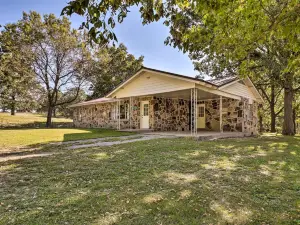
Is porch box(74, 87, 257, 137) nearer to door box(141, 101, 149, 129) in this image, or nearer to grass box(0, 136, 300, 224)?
door box(141, 101, 149, 129)

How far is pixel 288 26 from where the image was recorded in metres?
3.24

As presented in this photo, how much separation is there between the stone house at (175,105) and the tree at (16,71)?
9.45 meters

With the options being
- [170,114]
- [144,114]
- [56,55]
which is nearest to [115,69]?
[56,55]

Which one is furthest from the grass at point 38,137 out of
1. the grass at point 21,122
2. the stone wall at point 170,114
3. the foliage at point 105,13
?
the grass at point 21,122

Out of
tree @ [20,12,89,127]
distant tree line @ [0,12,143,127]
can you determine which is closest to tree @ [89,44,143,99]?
distant tree line @ [0,12,143,127]

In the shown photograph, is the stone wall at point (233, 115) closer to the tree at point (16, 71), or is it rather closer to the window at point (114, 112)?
the window at point (114, 112)

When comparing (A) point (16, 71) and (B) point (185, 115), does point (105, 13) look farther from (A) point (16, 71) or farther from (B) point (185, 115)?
(A) point (16, 71)

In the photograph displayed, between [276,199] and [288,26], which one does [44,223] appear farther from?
[288,26]

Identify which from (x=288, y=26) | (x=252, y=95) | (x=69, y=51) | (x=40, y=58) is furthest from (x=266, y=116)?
(x=288, y=26)

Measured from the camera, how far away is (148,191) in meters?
3.44

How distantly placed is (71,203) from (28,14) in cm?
2387

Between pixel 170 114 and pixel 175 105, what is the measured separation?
0.85 m

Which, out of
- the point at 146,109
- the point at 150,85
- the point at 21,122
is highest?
the point at 150,85

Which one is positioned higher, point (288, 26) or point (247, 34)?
point (247, 34)
